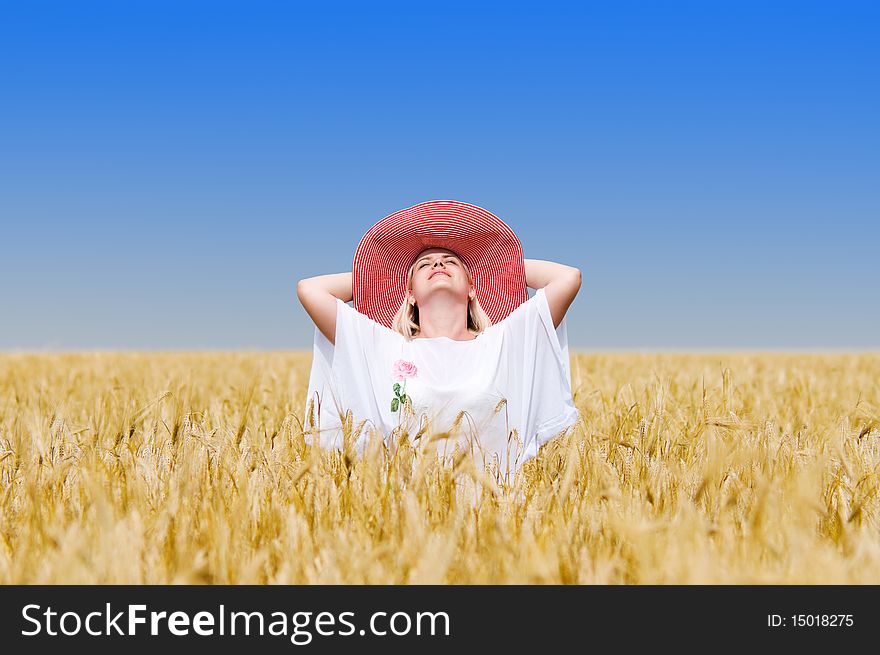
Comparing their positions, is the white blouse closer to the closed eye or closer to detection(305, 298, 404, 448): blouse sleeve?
detection(305, 298, 404, 448): blouse sleeve

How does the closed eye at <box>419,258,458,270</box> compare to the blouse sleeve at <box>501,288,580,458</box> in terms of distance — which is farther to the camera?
the closed eye at <box>419,258,458,270</box>

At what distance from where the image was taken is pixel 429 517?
6.50 feet

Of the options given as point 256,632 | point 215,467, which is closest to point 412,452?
point 215,467

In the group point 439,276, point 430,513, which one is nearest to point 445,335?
point 439,276

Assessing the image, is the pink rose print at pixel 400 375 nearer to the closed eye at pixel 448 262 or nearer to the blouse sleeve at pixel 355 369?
the blouse sleeve at pixel 355 369

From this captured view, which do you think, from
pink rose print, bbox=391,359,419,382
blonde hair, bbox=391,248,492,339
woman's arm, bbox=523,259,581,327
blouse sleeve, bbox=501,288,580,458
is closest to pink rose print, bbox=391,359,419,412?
pink rose print, bbox=391,359,419,382

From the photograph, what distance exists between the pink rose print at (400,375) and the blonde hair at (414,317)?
26cm

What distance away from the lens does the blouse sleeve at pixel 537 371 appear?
3105mm

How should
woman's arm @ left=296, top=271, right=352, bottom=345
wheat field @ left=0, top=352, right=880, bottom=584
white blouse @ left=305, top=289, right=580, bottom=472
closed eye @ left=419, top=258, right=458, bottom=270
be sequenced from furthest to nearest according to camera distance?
closed eye @ left=419, top=258, right=458, bottom=270 < woman's arm @ left=296, top=271, right=352, bottom=345 < white blouse @ left=305, top=289, right=580, bottom=472 < wheat field @ left=0, top=352, right=880, bottom=584

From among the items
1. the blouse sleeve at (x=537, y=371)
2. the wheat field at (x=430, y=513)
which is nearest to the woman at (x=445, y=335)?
the blouse sleeve at (x=537, y=371)

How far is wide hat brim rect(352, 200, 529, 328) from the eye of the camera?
3.38 m

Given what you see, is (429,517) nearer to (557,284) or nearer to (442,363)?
(442,363)

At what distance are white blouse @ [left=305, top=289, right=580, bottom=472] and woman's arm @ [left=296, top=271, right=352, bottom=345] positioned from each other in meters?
0.05

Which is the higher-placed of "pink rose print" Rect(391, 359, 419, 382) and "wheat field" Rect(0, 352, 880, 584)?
"pink rose print" Rect(391, 359, 419, 382)
